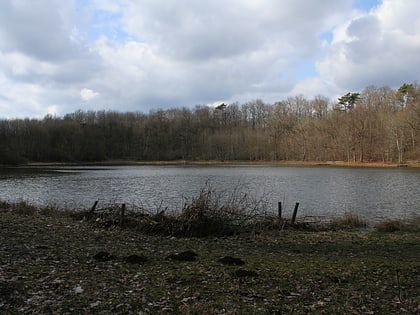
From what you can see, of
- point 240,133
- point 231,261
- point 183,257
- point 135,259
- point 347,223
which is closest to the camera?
point 231,261

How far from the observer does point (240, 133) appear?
435ft

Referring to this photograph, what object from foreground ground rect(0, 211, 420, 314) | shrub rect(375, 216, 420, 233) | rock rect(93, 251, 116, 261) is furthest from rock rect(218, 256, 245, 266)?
shrub rect(375, 216, 420, 233)

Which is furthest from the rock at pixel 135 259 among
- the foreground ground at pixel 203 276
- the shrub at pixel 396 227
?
the shrub at pixel 396 227

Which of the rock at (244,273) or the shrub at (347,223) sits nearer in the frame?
the rock at (244,273)

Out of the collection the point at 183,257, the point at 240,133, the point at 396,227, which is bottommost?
the point at 396,227

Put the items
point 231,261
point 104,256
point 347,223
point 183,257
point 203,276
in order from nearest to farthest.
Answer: point 203,276
point 231,261
point 104,256
point 183,257
point 347,223

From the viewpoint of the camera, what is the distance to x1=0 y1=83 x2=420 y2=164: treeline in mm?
92375

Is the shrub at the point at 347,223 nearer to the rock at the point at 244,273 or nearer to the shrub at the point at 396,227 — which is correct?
the shrub at the point at 396,227

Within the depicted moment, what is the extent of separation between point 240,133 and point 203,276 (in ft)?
410

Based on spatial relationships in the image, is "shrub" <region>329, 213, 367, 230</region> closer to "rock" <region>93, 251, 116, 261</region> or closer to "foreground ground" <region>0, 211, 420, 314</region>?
"foreground ground" <region>0, 211, 420, 314</region>

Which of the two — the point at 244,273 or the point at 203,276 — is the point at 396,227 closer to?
the point at 244,273

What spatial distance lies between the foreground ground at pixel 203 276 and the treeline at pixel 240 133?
7937 cm

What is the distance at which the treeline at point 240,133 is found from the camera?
92.4 meters

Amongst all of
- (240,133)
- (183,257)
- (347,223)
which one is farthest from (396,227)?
(240,133)
